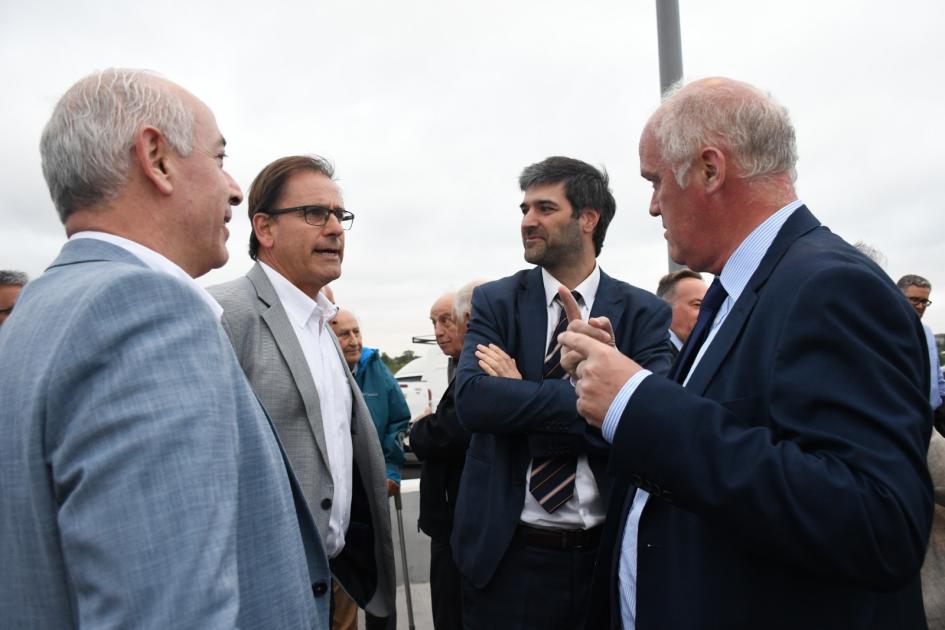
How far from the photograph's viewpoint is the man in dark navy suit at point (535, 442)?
8.03ft

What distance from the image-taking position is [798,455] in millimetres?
1264

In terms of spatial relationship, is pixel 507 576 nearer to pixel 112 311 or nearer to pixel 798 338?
pixel 798 338

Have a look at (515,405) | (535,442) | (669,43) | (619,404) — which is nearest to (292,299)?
(515,405)

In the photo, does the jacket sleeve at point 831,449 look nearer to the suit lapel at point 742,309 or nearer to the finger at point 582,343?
the suit lapel at point 742,309

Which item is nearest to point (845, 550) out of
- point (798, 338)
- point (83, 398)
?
point (798, 338)

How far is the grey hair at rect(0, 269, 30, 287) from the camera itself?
4.43m

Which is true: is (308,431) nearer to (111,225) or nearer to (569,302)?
(569,302)

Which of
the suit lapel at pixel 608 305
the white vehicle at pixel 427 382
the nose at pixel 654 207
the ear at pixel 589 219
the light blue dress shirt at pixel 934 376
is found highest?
the nose at pixel 654 207

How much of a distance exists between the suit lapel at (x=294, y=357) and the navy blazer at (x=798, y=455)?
1.21 metres

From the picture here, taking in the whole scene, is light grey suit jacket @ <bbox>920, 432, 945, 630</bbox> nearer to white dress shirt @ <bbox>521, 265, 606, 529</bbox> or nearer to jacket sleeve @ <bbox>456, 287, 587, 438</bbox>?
white dress shirt @ <bbox>521, 265, 606, 529</bbox>

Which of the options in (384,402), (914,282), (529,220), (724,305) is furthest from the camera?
(914,282)

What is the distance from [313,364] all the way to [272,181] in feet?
2.72

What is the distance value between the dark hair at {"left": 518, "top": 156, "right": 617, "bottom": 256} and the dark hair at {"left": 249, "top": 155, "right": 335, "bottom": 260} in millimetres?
1005

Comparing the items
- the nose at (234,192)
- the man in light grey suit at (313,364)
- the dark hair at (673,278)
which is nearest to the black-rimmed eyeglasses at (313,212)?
the man in light grey suit at (313,364)
